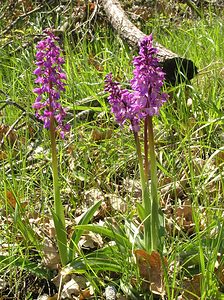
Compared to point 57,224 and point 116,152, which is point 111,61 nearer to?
point 116,152

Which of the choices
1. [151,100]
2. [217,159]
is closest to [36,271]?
[151,100]

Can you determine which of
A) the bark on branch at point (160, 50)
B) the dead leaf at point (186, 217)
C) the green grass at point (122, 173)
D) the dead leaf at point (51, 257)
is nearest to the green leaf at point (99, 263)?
A: the green grass at point (122, 173)

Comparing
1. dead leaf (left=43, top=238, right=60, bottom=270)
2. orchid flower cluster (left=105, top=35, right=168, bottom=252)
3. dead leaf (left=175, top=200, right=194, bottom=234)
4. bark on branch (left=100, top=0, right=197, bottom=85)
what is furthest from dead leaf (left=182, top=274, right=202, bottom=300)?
bark on branch (left=100, top=0, right=197, bottom=85)

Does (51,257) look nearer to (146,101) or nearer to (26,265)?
(26,265)

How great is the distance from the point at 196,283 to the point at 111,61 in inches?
85.7

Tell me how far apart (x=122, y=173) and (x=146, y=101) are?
3.42 feet

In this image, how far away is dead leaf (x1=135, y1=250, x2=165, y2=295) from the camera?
1676mm

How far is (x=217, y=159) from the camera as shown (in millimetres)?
2330

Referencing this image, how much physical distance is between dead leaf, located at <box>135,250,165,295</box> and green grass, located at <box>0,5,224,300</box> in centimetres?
4

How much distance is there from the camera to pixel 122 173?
2561 mm

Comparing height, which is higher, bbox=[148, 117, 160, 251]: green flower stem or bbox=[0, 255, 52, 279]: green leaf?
bbox=[148, 117, 160, 251]: green flower stem

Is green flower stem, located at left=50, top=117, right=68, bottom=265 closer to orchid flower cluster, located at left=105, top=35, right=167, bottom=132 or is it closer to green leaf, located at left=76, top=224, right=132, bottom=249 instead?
green leaf, located at left=76, top=224, right=132, bottom=249

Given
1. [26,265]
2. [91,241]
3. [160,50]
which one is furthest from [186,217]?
[160,50]

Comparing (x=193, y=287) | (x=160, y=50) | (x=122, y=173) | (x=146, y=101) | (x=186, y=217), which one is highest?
(x=160, y=50)
